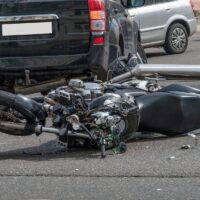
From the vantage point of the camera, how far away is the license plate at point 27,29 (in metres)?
8.49

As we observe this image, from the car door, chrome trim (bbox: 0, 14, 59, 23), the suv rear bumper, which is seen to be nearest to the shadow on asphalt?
the suv rear bumper

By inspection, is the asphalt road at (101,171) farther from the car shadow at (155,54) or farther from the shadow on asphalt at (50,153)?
the car shadow at (155,54)

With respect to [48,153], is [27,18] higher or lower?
higher

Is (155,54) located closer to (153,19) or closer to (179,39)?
(179,39)

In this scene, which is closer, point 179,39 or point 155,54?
point 179,39

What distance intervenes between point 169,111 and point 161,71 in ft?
3.68

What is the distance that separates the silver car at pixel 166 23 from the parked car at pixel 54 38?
8035 millimetres

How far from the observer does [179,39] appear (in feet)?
58.9

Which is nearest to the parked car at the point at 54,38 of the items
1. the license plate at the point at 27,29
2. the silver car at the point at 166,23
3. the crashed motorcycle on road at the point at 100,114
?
the license plate at the point at 27,29

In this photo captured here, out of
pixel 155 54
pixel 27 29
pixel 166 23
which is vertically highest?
pixel 27 29

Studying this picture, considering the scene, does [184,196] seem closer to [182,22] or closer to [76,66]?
[76,66]

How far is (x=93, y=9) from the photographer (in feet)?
28.0

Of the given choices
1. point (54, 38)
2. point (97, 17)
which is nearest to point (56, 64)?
point (54, 38)

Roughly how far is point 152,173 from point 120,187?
0.46m
